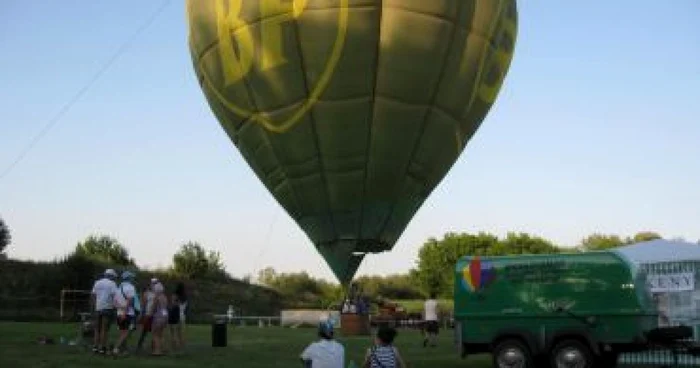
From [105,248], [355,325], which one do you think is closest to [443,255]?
[105,248]

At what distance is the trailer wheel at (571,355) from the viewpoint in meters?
14.7

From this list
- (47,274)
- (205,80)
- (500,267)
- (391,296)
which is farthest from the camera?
(391,296)

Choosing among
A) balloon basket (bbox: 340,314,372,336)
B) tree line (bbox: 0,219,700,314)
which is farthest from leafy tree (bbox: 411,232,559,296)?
balloon basket (bbox: 340,314,372,336)

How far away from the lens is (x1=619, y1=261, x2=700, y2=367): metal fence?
18625 millimetres

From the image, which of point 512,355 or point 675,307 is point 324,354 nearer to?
point 512,355

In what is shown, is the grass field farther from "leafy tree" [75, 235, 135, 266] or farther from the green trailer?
"leafy tree" [75, 235, 135, 266]

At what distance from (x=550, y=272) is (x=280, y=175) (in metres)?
5.23

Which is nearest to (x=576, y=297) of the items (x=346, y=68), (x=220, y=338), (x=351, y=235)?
(x=351, y=235)

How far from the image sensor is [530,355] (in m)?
15.2

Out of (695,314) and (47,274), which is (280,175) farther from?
(47,274)

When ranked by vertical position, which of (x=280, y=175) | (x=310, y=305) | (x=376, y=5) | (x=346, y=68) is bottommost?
(x=310, y=305)

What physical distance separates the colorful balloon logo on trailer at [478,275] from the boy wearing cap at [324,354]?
8.77 meters

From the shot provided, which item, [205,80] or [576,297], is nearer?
[576,297]

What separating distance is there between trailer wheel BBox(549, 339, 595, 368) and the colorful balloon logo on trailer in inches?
67.3
